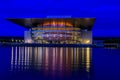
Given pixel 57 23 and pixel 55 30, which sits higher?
pixel 57 23

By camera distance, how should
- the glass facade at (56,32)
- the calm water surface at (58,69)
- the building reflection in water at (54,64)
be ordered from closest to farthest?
the calm water surface at (58,69) → the building reflection in water at (54,64) → the glass facade at (56,32)

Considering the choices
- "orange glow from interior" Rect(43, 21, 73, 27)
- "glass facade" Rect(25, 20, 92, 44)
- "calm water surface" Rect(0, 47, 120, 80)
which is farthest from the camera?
"glass facade" Rect(25, 20, 92, 44)

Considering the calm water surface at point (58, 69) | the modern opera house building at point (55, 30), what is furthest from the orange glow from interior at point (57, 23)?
the calm water surface at point (58, 69)

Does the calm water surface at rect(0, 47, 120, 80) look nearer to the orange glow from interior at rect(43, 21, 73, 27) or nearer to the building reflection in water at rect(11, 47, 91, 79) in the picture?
the building reflection in water at rect(11, 47, 91, 79)

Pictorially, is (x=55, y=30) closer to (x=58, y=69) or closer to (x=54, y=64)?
(x=54, y=64)

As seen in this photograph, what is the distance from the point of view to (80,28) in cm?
9838

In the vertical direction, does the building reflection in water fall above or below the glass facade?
below

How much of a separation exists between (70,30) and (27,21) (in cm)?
1363

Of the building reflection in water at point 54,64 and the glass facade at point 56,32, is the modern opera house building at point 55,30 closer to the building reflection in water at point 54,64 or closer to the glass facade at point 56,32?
the glass facade at point 56,32

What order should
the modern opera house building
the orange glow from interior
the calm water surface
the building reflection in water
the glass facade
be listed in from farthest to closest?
the glass facade → the orange glow from interior → the modern opera house building → the building reflection in water → the calm water surface

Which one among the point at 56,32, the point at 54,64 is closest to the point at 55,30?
the point at 56,32

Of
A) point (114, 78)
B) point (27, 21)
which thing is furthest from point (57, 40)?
point (114, 78)

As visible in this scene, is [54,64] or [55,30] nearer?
[54,64]

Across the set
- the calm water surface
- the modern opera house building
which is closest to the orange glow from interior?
the modern opera house building
